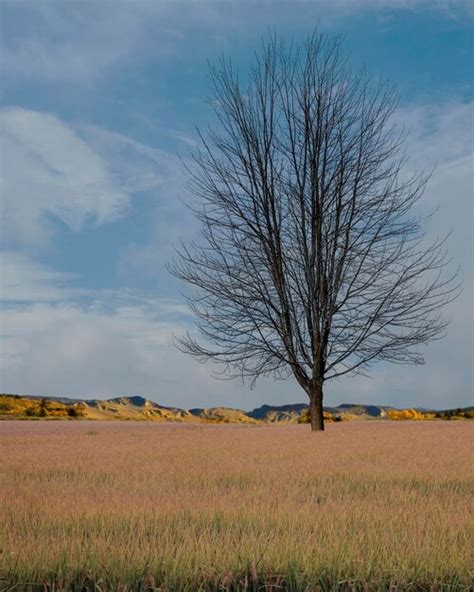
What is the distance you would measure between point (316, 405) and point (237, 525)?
1140cm

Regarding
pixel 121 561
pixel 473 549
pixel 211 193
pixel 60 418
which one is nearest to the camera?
pixel 121 561

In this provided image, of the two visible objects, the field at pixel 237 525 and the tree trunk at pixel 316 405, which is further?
the tree trunk at pixel 316 405

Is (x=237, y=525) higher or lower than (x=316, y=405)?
lower

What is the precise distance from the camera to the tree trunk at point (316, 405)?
586 inches

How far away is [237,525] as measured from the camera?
3.72m

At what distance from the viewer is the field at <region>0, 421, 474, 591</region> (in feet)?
9.39

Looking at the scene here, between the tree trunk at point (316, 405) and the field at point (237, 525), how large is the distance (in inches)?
307

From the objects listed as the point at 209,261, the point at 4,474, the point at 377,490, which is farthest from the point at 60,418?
the point at 377,490

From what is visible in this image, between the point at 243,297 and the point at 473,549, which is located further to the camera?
the point at 243,297

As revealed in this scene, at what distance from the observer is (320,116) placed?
50.8ft

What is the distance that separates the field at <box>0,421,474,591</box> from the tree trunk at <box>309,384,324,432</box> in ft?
25.6

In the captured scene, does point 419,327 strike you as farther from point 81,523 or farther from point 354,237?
point 81,523

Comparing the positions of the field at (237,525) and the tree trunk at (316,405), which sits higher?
the tree trunk at (316,405)

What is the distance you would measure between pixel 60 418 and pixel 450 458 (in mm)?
16199
